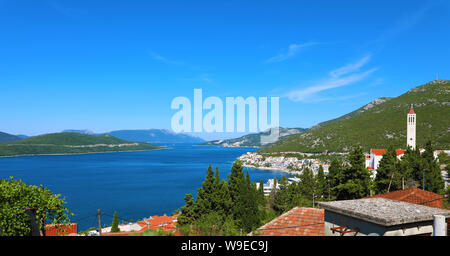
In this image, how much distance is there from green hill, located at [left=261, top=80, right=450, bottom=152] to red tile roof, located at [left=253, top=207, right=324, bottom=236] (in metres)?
53.1

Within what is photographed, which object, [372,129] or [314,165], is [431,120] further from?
[314,165]

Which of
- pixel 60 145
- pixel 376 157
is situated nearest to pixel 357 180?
pixel 376 157

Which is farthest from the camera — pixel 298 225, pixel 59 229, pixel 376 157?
pixel 376 157

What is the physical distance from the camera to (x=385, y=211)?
161 inches

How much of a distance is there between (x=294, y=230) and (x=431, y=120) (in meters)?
72.9

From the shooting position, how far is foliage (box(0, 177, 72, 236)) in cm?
628

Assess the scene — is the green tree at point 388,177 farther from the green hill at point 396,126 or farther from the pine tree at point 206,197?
the green hill at point 396,126

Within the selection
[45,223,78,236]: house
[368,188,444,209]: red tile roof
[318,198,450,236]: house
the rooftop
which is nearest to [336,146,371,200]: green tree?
[368,188,444,209]: red tile roof

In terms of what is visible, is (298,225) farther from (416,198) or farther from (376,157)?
(376,157)

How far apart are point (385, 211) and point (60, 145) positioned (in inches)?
7503

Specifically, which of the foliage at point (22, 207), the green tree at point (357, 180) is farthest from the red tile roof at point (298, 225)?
the green tree at point (357, 180)

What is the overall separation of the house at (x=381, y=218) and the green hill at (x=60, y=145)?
169851 millimetres

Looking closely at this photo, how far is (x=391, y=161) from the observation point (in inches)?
685
